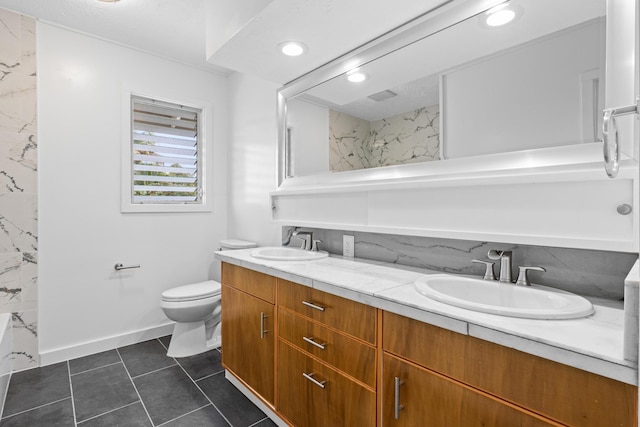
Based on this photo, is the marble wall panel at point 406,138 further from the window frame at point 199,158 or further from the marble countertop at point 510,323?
the window frame at point 199,158

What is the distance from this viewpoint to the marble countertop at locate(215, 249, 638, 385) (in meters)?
0.67

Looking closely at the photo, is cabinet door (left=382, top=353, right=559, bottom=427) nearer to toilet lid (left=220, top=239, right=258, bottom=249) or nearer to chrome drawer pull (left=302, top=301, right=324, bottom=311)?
chrome drawer pull (left=302, top=301, right=324, bottom=311)

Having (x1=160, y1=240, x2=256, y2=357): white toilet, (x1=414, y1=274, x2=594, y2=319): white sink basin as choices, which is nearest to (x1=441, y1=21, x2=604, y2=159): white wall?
(x1=414, y1=274, x2=594, y2=319): white sink basin

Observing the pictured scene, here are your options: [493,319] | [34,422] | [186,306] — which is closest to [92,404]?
→ [34,422]

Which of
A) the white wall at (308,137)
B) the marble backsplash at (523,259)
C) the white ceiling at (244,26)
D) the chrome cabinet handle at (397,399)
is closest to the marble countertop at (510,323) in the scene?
the marble backsplash at (523,259)

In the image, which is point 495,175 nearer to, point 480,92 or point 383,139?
point 480,92

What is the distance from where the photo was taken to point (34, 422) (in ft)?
5.56

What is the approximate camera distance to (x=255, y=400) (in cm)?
183

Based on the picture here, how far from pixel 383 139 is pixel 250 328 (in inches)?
52.1

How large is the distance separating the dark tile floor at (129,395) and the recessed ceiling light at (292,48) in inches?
83.3

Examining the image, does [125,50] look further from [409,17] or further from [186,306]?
[409,17]

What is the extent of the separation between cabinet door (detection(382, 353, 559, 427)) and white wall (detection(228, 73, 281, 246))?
1.61 metres

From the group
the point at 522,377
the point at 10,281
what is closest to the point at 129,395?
the point at 10,281

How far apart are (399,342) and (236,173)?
252 centimetres
